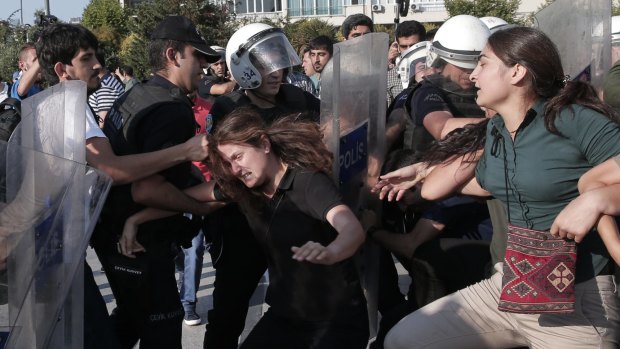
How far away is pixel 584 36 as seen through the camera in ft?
11.7

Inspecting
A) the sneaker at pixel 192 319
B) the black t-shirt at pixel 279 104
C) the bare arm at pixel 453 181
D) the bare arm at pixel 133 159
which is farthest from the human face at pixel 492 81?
the sneaker at pixel 192 319

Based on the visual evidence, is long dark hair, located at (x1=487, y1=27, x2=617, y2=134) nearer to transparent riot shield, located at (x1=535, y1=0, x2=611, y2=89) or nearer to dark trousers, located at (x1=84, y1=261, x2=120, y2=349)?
transparent riot shield, located at (x1=535, y1=0, x2=611, y2=89)

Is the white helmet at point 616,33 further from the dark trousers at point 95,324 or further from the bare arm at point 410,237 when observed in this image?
the dark trousers at point 95,324

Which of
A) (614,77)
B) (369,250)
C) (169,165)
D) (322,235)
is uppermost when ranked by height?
(614,77)

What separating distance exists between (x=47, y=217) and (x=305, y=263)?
3.89ft

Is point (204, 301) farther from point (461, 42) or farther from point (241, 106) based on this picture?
point (461, 42)

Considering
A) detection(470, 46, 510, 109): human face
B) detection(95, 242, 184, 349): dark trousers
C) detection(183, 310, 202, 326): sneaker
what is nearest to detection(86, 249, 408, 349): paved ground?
detection(183, 310, 202, 326): sneaker

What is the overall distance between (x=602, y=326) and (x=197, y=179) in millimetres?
2019

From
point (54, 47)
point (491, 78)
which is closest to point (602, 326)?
point (491, 78)

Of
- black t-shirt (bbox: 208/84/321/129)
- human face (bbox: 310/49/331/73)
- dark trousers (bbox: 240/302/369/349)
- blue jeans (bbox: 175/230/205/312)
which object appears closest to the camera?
dark trousers (bbox: 240/302/369/349)

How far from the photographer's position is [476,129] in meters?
3.22

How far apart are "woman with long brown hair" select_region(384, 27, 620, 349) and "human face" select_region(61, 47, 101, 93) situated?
5.70 feet

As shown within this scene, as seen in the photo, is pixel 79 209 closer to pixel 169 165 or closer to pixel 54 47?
pixel 169 165

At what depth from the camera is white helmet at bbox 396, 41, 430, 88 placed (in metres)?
6.15
